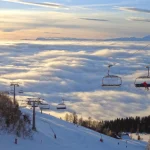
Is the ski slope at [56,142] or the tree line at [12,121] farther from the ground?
the tree line at [12,121]

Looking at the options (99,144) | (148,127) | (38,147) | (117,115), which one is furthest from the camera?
(117,115)

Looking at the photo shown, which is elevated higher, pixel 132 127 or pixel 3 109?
pixel 3 109

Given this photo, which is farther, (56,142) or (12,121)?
(56,142)

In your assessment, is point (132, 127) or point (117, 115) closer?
point (132, 127)

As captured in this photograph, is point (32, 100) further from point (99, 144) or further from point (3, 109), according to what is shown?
point (99, 144)

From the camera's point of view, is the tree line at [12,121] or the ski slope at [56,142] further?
the tree line at [12,121]

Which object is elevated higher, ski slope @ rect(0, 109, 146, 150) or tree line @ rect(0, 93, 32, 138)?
tree line @ rect(0, 93, 32, 138)

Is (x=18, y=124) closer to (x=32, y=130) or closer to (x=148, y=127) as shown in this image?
(x=32, y=130)

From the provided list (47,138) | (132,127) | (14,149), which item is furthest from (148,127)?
(14,149)

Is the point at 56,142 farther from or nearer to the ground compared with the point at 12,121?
nearer to the ground

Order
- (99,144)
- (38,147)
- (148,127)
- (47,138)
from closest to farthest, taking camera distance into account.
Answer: (38,147)
(47,138)
(99,144)
(148,127)

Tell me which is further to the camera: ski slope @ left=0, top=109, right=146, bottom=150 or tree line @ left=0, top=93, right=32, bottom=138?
tree line @ left=0, top=93, right=32, bottom=138
